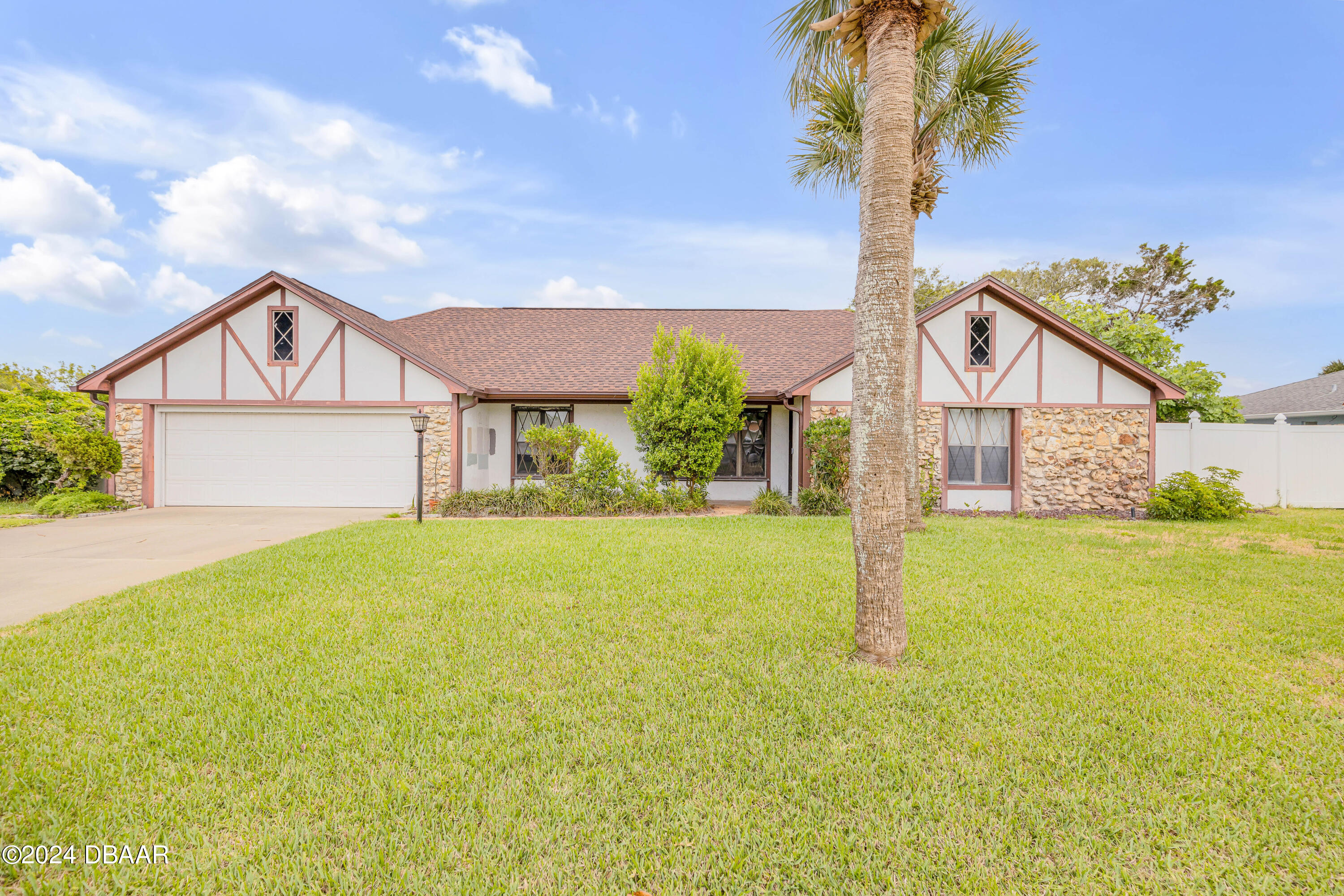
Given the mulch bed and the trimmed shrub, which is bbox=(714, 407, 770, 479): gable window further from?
the mulch bed

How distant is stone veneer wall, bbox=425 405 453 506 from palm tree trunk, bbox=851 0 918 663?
421 inches

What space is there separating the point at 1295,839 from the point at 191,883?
4383 mm

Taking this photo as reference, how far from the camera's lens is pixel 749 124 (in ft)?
45.2

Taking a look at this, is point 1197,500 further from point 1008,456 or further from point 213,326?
point 213,326

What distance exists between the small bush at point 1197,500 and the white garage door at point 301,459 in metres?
16.1

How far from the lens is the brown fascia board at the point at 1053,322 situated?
12.4 metres

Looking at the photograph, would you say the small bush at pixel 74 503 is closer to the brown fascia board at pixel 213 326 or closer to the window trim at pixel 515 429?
the brown fascia board at pixel 213 326

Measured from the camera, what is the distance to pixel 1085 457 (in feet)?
42.1

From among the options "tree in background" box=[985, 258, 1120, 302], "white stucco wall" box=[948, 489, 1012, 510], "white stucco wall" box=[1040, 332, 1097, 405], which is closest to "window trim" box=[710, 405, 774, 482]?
"white stucco wall" box=[948, 489, 1012, 510]

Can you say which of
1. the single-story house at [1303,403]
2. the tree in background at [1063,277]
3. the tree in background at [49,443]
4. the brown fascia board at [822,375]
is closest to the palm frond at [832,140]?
the brown fascia board at [822,375]

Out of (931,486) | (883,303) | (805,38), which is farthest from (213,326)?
(931,486)

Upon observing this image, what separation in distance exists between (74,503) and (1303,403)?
3767 cm

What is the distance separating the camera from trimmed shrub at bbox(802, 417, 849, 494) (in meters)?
12.1

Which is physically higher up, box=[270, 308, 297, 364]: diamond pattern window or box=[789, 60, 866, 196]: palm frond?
box=[789, 60, 866, 196]: palm frond
